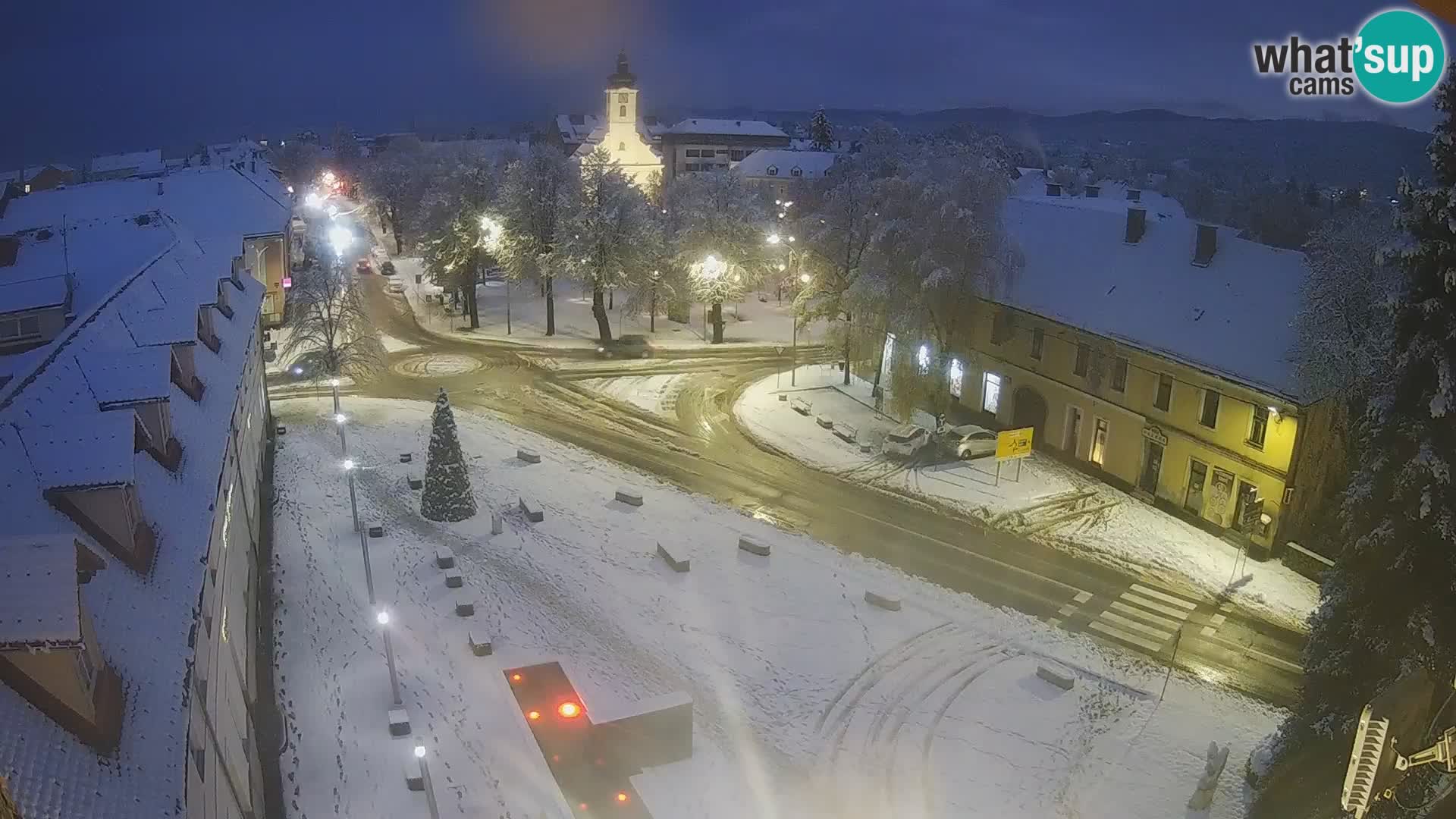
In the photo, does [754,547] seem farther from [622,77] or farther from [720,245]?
[622,77]

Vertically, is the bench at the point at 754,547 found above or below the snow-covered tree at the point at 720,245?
below

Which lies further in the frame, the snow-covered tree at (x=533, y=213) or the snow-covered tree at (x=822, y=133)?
the snow-covered tree at (x=822, y=133)

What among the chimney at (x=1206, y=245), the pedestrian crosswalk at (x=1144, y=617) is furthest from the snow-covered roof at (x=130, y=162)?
the pedestrian crosswalk at (x=1144, y=617)

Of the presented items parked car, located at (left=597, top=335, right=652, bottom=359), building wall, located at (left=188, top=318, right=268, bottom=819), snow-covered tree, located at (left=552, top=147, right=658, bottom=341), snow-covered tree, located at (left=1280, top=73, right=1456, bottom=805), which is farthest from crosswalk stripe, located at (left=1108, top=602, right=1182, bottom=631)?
snow-covered tree, located at (left=552, top=147, right=658, bottom=341)

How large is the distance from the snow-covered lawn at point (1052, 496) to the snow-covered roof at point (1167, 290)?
555 cm

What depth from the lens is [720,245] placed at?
5425 centimetres

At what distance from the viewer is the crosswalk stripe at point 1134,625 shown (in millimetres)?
26375

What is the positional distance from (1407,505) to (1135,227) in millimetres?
24299

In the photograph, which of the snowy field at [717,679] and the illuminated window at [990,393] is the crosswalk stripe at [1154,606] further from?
the illuminated window at [990,393]

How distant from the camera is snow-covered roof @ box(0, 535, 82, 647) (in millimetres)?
9656

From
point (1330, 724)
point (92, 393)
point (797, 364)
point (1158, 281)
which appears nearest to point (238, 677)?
point (92, 393)

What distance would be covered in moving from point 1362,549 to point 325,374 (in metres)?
40.6

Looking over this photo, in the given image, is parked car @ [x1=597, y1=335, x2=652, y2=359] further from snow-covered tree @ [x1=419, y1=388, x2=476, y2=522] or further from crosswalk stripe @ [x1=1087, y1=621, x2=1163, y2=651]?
crosswalk stripe @ [x1=1087, y1=621, x2=1163, y2=651]

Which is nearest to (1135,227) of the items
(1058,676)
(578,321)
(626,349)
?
(1058,676)
